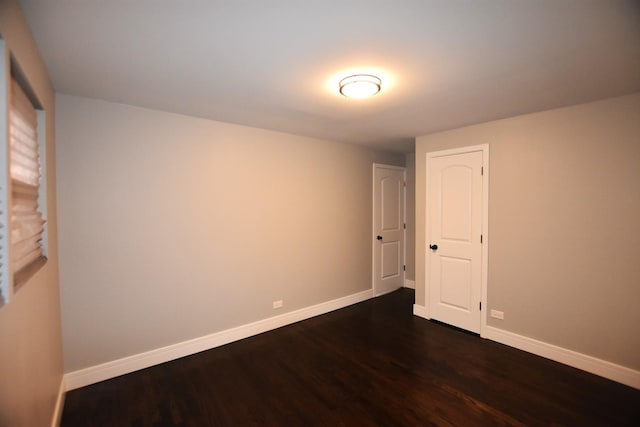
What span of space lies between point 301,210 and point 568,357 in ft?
10.1

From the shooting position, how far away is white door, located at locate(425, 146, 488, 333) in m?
3.21

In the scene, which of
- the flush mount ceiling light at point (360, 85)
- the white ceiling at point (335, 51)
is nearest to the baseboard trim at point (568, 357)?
the white ceiling at point (335, 51)

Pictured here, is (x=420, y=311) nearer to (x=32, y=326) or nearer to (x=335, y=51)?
(x=335, y=51)

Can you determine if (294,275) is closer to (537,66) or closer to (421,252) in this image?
(421,252)

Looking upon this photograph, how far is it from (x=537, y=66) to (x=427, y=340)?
8.74 ft

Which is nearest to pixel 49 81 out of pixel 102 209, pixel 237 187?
pixel 102 209

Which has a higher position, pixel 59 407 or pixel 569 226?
pixel 569 226

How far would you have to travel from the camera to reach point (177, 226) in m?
2.73

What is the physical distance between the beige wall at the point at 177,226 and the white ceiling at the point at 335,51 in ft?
1.21

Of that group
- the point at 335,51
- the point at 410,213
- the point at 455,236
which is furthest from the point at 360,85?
the point at 410,213

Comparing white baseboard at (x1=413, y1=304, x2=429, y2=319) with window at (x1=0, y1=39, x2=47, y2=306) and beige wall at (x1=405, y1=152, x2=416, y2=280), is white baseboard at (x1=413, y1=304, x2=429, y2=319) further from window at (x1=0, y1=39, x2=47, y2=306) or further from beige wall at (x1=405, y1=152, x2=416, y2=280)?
window at (x1=0, y1=39, x2=47, y2=306)

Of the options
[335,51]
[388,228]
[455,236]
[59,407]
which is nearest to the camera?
[335,51]

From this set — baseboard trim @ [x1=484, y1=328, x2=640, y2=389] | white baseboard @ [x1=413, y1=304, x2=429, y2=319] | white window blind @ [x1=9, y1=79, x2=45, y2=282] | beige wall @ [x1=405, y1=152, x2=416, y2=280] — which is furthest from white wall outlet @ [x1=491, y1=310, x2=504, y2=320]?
white window blind @ [x1=9, y1=79, x2=45, y2=282]

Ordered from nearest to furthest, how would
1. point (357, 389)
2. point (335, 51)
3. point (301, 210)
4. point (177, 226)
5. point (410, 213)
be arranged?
1. point (335, 51)
2. point (357, 389)
3. point (177, 226)
4. point (301, 210)
5. point (410, 213)
